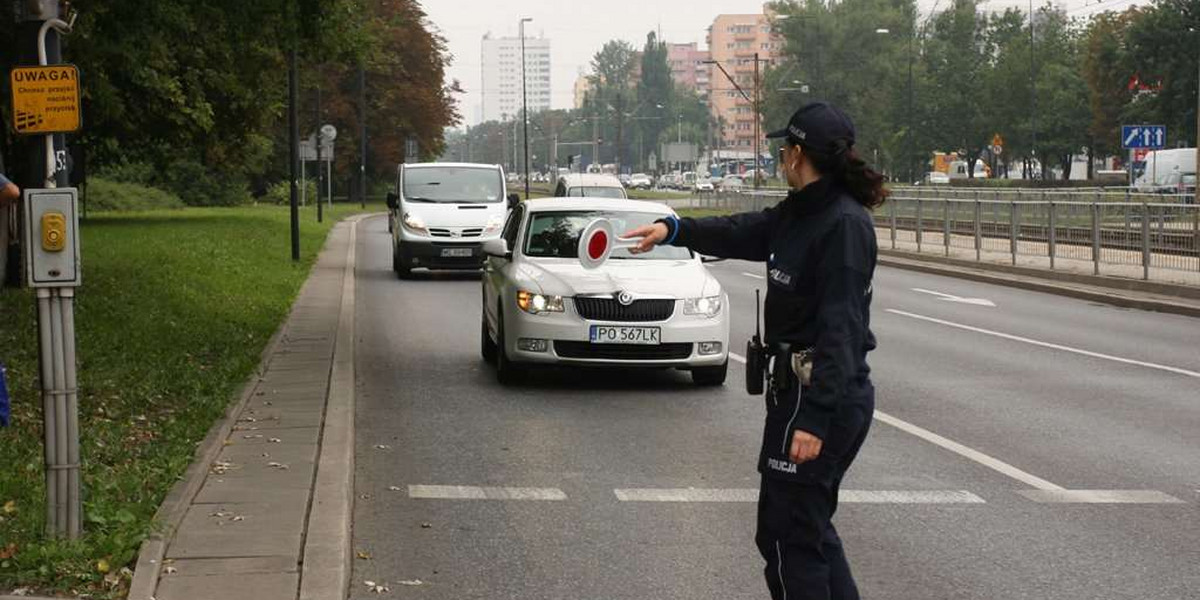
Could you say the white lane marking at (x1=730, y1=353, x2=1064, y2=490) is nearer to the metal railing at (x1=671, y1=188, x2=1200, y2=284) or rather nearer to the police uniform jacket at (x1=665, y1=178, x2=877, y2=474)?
the police uniform jacket at (x1=665, y1=178, x2=877, y2=474)

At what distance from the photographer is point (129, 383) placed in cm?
1263

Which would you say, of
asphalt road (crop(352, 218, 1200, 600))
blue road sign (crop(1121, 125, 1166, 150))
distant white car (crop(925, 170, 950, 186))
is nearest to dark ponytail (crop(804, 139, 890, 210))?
asphalt road (crop(352, 218, 1200, 600))

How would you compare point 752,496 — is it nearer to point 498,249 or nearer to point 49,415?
point 49,415

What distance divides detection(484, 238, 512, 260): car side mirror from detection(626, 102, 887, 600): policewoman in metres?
9.05

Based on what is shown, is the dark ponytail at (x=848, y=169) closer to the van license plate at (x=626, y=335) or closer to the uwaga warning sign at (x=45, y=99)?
the uwaga warning sign at (x=45, y=99)

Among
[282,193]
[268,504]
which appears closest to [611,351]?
[268,504]

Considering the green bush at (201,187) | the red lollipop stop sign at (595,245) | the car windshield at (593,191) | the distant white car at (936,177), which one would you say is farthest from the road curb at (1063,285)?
the distant white car at (936,177)

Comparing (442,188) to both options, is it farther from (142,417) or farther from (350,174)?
(350,174)

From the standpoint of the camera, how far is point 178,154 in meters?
47.0

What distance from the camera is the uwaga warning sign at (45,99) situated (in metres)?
6.88

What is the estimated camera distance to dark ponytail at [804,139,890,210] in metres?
5.01

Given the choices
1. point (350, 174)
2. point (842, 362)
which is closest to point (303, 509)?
point (842, 362)

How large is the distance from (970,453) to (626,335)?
3488mm

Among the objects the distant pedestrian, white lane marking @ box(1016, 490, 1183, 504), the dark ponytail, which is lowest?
white lane marking @ box(1016, 490, 1183, 504)
